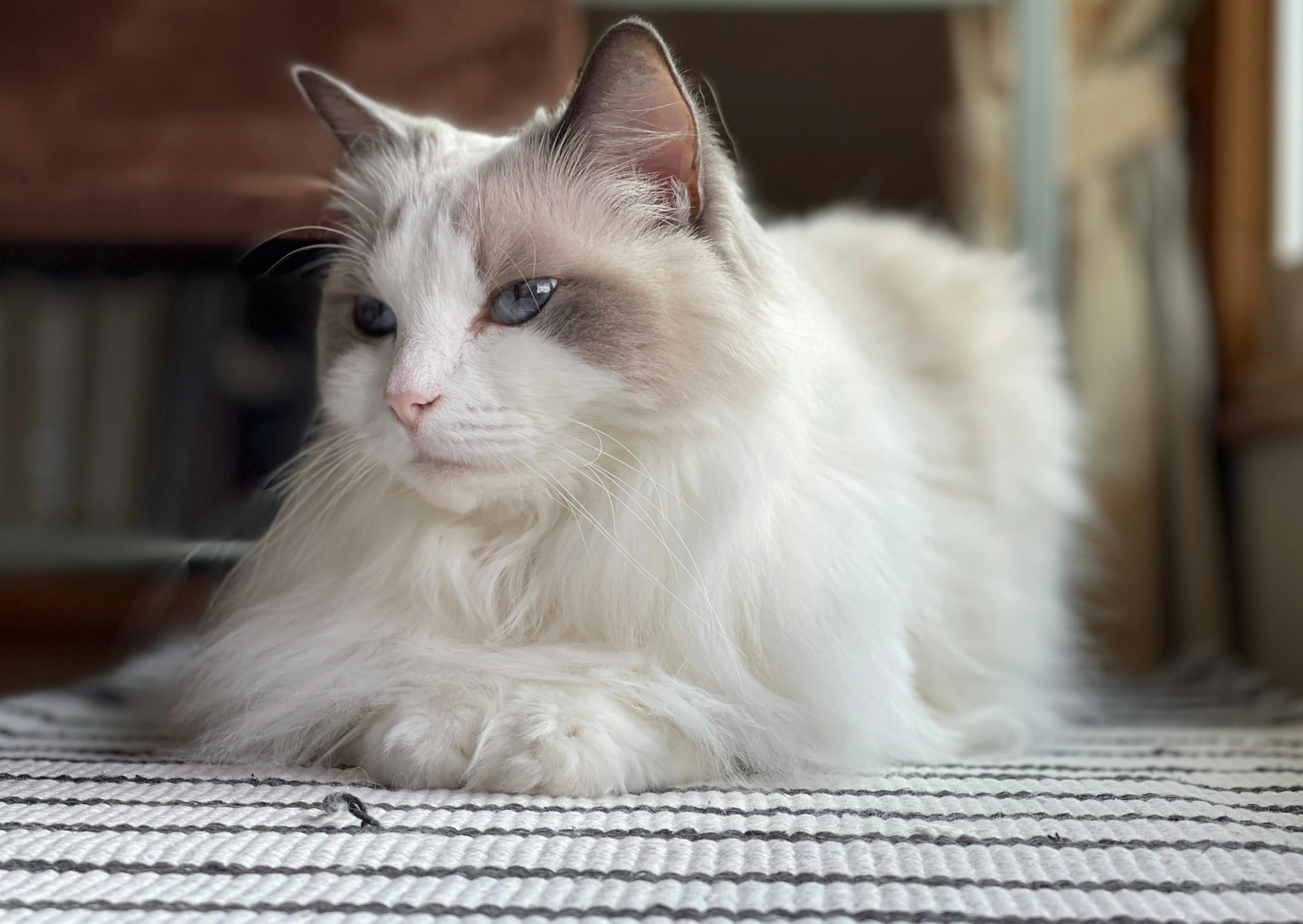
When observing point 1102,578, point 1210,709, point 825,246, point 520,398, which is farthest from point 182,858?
point 1102,578

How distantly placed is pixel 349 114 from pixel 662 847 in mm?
794

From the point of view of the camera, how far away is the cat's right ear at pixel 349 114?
1.04 m

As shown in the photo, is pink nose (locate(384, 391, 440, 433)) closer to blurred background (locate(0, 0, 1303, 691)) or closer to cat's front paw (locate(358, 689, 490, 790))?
cat's front paw (locate(358, 689, 490, 790))

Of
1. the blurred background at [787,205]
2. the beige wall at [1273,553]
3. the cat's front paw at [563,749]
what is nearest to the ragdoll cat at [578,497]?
the cat's front paw at [563,749]

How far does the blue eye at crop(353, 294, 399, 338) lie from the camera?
3.16 feet

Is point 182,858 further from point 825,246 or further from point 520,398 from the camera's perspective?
point 825,246

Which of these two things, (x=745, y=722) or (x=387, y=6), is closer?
(x=745, y=722)

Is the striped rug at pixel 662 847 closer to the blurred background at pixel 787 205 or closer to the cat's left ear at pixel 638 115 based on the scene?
the blurred background at pixel 787 205

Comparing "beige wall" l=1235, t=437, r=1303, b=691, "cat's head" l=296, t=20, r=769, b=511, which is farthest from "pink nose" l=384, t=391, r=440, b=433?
"beige wall" l=1235, t=437, r=1303, b=691

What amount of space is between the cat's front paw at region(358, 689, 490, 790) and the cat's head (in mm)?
→ 179

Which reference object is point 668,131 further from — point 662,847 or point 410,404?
point 662,847

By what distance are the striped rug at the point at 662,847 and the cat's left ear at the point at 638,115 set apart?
54cm

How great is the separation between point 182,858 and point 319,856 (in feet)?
0.29

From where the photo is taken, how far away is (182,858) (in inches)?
26.5
